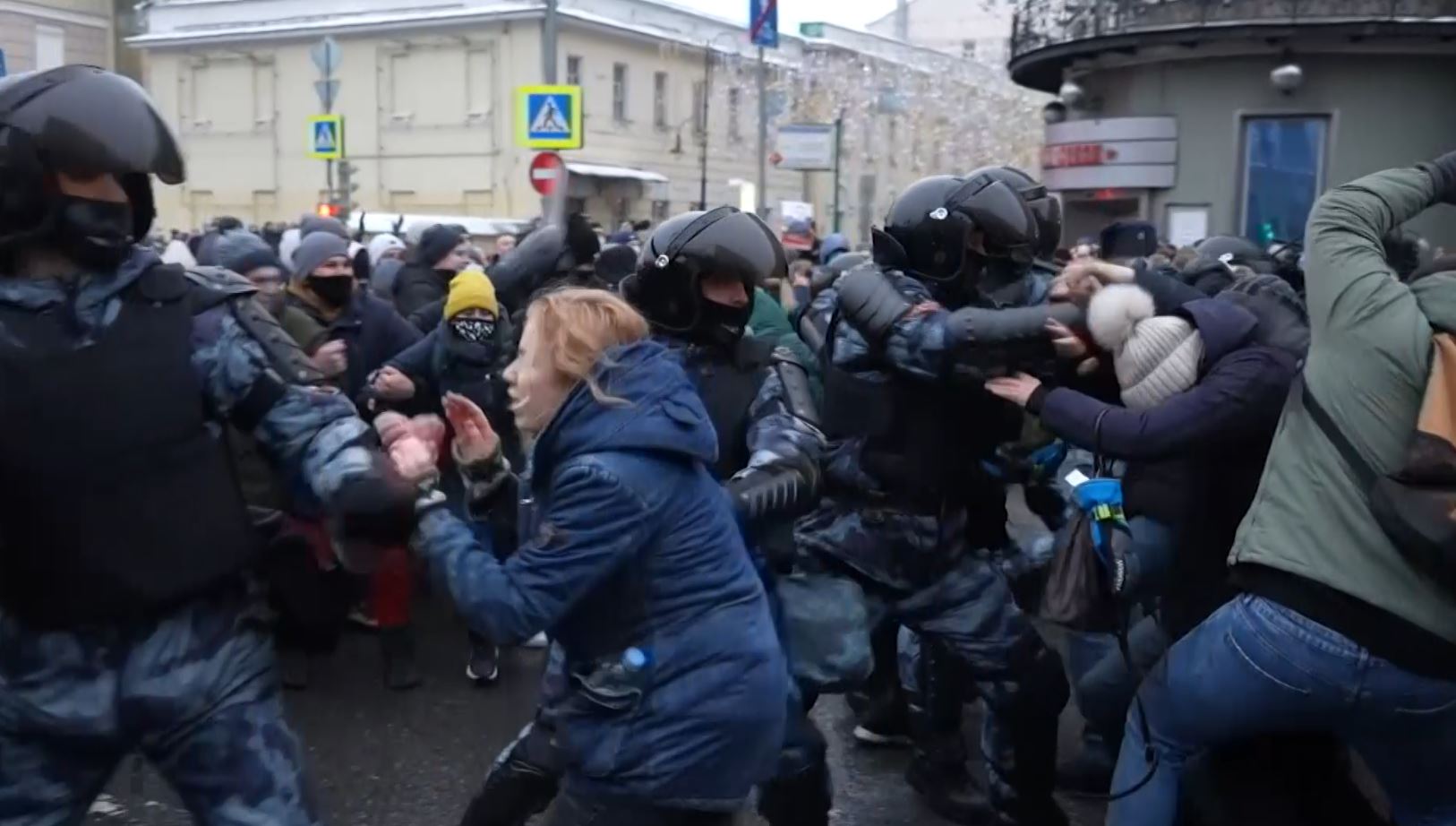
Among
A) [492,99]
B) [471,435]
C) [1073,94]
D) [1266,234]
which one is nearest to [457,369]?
[471,435]

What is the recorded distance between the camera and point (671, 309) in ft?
11.8

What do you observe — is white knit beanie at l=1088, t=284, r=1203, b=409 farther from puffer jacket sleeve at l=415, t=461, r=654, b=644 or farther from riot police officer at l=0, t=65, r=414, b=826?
riot police officer at l=0, t=65, r=414, b=826

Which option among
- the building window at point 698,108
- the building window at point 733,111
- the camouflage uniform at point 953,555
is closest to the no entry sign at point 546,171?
the camouflage uniform at point 953,555

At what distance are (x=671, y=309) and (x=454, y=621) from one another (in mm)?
3560

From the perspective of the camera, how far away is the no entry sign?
1358 cm

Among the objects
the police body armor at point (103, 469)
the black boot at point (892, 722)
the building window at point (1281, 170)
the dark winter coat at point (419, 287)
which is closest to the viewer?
the police body armor at point (103, 469)

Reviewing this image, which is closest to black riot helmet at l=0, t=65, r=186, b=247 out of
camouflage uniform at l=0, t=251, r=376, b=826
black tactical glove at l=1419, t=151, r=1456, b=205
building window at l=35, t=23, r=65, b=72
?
camouflage uniform at l=0, t=251, r=376, b=826

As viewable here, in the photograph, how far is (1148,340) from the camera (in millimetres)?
3473

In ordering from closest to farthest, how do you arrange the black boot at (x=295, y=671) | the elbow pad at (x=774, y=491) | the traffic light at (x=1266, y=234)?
1. the elbow pad at (x=774, y=491)
2. the black boot at (x=295, y=671)
3. the traffic light at (x=1266, y=234)

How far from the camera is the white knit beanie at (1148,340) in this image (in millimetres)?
3434

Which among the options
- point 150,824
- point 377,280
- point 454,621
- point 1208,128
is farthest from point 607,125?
point 150,824

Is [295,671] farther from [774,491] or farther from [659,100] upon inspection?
[659,100]

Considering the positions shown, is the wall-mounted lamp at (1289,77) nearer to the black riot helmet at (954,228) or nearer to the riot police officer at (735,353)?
the black riot helmet at (954,228)

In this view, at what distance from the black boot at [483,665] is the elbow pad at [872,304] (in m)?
2.69
